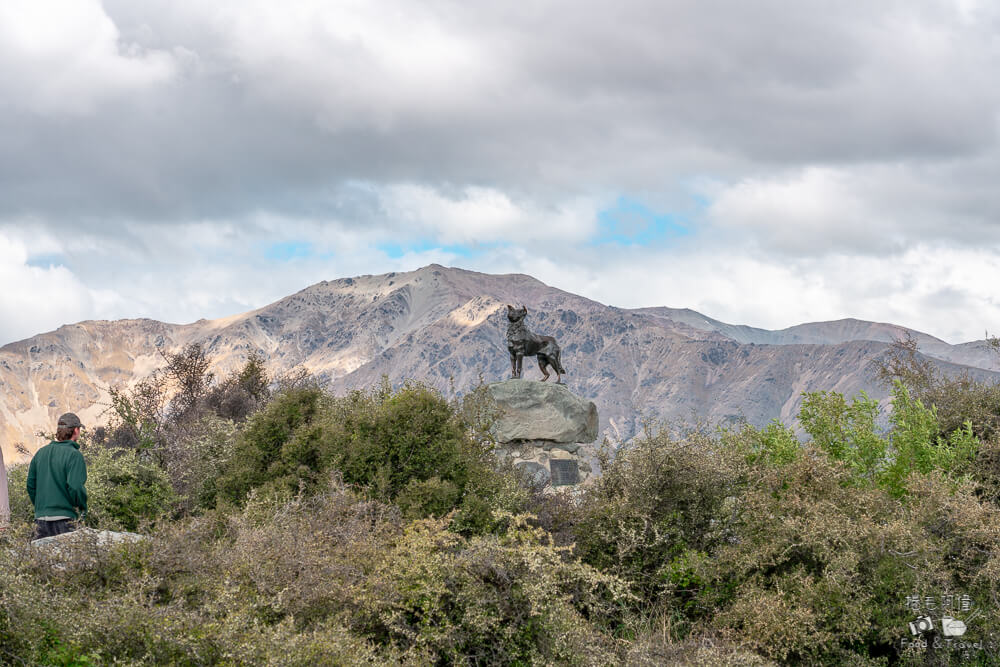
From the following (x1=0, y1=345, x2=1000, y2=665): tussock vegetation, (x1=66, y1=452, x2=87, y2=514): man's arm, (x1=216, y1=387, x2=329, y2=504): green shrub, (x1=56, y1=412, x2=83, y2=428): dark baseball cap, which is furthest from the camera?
(x1=216, y1=387, x2=329, y2=504): green shrub

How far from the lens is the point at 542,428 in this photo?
1858cm

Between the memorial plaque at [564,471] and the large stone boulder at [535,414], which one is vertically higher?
the large stone boulder at [535,414]

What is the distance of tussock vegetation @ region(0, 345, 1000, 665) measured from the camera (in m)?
6.96

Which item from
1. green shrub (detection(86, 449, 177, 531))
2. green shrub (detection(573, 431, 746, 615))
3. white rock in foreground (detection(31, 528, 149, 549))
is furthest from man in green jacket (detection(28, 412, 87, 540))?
green shrub (detection(573, 431, 746, 615))

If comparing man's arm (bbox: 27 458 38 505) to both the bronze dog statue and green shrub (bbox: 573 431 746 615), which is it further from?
the bronze dog statue

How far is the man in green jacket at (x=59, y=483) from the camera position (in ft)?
29.7

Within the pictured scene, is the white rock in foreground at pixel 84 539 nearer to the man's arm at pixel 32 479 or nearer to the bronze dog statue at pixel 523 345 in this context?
the man's arm at pixel 32 479

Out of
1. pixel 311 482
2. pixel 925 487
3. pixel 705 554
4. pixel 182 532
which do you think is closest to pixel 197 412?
pixel 311 482

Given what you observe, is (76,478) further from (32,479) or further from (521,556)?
(521,556)

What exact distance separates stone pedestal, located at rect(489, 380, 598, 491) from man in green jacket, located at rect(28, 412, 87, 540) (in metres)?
10.0

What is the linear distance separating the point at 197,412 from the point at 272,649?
15.8m

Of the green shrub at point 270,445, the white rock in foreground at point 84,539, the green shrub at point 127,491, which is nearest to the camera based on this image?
the white rock in foreground at point 84,539
